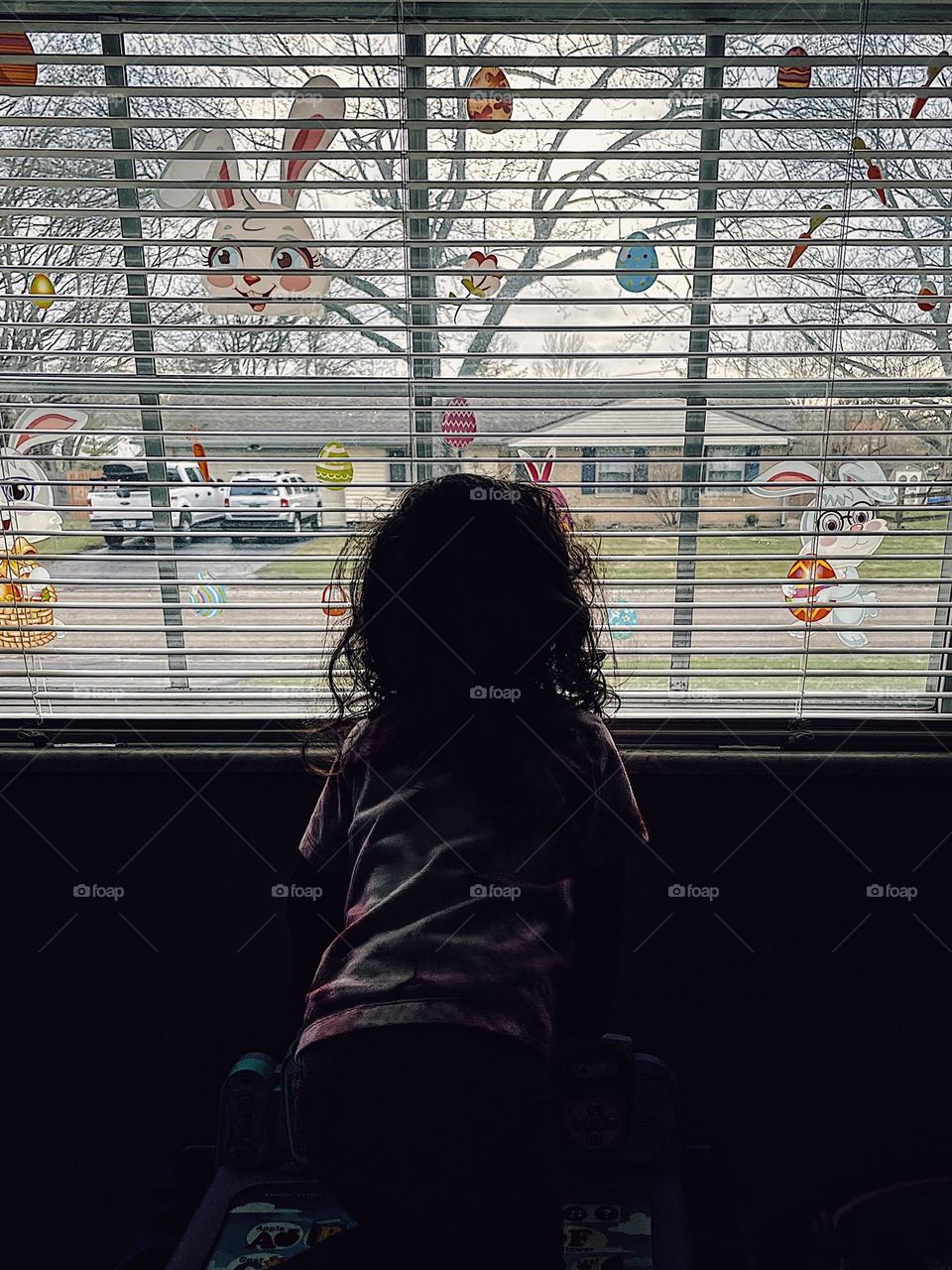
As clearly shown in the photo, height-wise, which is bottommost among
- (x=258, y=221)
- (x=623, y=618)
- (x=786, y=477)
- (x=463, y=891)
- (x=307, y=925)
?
(x=307, y=925)

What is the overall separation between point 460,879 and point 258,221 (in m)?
0.96

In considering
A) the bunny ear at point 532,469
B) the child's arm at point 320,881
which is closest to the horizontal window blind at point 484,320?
the bunny ear at point 532,469

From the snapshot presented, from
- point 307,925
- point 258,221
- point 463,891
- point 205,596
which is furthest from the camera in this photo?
point 205,596

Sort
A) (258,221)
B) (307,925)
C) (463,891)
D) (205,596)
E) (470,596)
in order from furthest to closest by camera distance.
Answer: (205,596)
(258,221)
(307,925)
(470,596)
(463,891)

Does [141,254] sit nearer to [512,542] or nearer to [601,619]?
[512,542]

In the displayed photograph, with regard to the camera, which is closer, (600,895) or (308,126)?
(600,895)

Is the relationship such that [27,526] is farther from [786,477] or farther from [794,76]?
[794,76]

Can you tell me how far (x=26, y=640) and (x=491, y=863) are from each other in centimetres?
89

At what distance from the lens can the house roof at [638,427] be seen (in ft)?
4.39

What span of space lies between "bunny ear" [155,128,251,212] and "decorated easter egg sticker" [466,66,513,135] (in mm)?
347

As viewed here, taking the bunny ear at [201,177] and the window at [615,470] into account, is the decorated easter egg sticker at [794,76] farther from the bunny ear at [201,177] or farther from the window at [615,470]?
the bunny ear at [201,177]

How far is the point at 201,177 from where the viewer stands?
4.31 ft

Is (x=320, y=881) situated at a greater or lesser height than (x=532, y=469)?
lesser

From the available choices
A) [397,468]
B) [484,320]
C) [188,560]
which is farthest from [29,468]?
[484,320]
